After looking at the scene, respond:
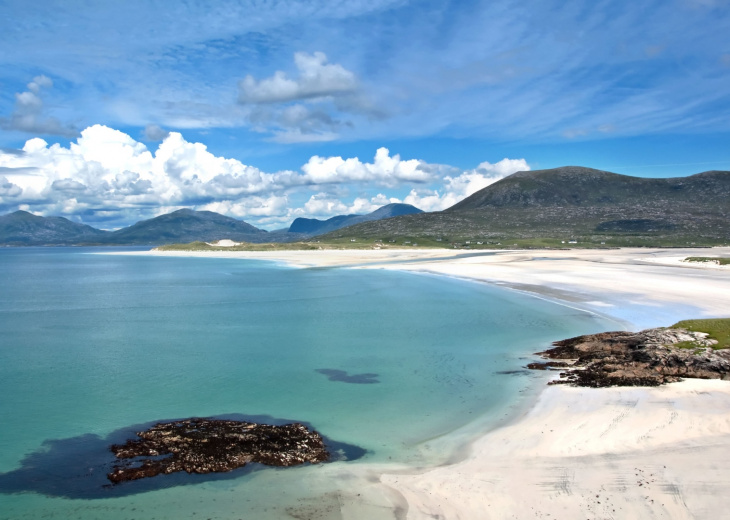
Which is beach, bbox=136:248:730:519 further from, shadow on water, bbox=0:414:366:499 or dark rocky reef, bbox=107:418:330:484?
shadow on water, bbox=0:414:366:499

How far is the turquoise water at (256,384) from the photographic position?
1385 cm

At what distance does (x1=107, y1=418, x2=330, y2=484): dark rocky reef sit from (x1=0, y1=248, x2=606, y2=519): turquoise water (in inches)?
24.2

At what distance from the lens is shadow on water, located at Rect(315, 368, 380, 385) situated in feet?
84.4

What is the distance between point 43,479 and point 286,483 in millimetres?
7396

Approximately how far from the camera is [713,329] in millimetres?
25562

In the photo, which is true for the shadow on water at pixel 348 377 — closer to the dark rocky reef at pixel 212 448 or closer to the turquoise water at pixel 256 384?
the turquoise water at pixel 256 384

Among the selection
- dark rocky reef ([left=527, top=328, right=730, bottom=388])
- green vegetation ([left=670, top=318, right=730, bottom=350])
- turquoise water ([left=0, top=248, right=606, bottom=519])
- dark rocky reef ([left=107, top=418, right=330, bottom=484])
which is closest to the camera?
turquoise water ([left=0, top=248, right=606, bottom=519])

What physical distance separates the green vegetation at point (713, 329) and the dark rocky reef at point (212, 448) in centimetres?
1894

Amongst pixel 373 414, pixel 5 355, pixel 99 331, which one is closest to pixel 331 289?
pixel 99 331

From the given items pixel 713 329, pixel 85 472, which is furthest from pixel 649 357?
pixel 85 472

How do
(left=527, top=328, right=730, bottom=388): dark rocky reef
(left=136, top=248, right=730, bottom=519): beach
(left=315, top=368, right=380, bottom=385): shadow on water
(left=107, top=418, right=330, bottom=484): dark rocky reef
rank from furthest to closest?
(left=315, top=368, right=380, bottom=385): shadow on water
(left=527, top=328, right=730, bottom=388): dark rocky reef
(left=107, top=418, right=330, bottom=484): dark rocky reef
(left=136, top=248, right=730, bottom=519): beach

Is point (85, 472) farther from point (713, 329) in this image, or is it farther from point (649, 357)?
point (713, 329)

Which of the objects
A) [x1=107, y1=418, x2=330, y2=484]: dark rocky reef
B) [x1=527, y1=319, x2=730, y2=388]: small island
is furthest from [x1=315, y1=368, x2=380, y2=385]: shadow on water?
[x1=527, y1=319, x2=730, y2=388]: small island

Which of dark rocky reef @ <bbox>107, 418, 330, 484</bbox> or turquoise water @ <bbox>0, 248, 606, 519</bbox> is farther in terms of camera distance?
dark rocky reef @ <bbox>107, 418, 330, 484</bbox>
